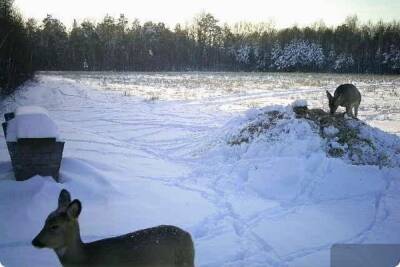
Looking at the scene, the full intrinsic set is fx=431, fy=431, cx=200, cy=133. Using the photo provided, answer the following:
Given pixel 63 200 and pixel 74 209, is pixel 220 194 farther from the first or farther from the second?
pixel 74 209

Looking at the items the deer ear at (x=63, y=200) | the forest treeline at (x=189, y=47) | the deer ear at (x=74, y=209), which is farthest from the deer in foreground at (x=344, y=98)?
the deer ear at (x=74, y=209)

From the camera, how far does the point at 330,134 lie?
36.5 ft

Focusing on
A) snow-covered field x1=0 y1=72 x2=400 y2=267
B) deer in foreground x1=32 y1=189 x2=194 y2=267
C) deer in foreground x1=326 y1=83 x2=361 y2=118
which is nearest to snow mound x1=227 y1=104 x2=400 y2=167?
snow-covered field x1=0 y1=72 x2=400 y2=267

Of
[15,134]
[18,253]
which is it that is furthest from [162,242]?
[15,134]

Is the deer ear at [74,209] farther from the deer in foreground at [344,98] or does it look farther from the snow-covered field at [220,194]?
the deer in foreground at [344,98]

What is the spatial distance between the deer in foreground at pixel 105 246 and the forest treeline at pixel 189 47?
20.4 m

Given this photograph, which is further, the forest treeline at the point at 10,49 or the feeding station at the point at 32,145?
the forest treeline at the point at 10,49

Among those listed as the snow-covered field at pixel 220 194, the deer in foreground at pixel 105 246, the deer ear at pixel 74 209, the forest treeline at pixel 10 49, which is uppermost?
the forest treeline at pixel 10 49

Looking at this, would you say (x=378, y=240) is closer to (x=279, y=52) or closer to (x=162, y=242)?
(x=162, y=242)

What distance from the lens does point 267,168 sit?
9961 millimetres

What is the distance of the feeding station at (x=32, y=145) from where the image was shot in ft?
26.2

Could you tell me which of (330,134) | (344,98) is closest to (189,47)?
(344,98)

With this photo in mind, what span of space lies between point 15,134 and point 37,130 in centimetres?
41

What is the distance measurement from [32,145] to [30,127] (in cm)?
34
